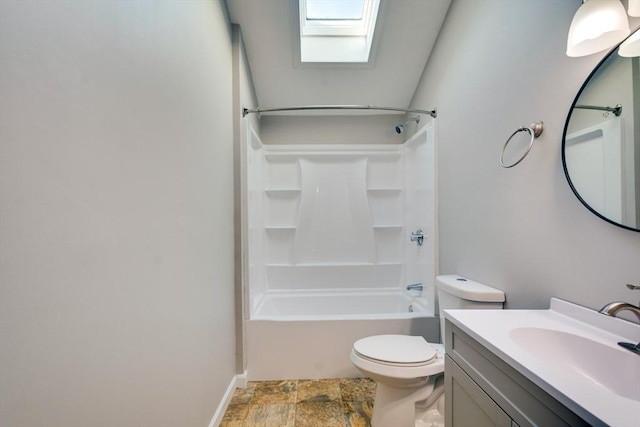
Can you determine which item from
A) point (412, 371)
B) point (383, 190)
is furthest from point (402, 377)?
point (383, 190)

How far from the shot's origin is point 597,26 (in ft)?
2.89

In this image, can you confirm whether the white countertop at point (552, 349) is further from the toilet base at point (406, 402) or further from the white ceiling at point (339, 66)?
the white ceiling at point (339, 66)

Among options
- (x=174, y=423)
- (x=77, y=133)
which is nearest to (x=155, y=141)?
(x=77, y=133)

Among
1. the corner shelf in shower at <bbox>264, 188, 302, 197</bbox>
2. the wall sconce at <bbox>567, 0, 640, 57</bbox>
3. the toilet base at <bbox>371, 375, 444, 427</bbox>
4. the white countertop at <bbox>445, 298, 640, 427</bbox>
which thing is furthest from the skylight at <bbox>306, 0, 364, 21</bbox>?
the toilet base at <bbox>371, 375, 444, 427</bbox>

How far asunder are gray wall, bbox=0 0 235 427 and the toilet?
90cm

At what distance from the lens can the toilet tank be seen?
1.39 meters

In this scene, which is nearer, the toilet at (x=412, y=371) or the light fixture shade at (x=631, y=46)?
the light fixture shade at (x=631, y=46)

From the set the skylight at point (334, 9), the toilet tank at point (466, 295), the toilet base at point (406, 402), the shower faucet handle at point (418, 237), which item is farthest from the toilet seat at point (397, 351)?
the skylight at point (334, 9)

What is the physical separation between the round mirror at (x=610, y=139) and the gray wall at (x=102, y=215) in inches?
59.3

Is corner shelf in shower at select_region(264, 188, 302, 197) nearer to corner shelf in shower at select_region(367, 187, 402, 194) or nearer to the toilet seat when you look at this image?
corner shelf in shower at select_region(367, 187, 402, 194)

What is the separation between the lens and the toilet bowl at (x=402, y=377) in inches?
55.8

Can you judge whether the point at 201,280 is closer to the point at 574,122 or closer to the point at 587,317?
the point at 587,317

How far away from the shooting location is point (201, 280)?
1354 millimetres

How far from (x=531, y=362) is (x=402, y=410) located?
3.47ft
